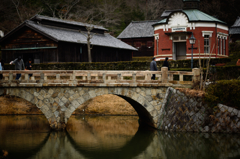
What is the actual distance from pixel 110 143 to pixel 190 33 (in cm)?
2015

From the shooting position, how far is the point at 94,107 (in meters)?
26.4

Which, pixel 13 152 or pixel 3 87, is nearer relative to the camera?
pixel 13 152

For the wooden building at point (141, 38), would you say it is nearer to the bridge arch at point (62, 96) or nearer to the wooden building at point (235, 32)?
the wooden building at point (235, 32)

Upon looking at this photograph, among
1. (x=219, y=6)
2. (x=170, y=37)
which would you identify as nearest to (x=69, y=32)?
(x=170, y=37)

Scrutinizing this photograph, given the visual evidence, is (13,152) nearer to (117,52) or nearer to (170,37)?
(170,37)

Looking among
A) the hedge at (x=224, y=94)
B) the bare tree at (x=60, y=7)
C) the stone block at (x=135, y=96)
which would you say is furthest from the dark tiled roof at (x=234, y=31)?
the stone block at (x=135, y=96)

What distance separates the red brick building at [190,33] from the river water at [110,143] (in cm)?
1592

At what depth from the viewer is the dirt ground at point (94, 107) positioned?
26.0 meters

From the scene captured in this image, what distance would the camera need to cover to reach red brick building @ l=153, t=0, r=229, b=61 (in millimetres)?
33531

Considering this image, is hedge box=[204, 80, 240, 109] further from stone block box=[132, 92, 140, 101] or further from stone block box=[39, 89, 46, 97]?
stone block box=[39, 89, 46, 97]

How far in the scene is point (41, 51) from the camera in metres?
32.9

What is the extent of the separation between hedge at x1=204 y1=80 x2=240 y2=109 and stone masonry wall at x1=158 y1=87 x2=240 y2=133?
0.34 m

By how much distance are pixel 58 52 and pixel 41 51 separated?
212 centimetres

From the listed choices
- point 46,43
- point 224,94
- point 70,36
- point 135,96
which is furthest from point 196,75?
point 70,36
